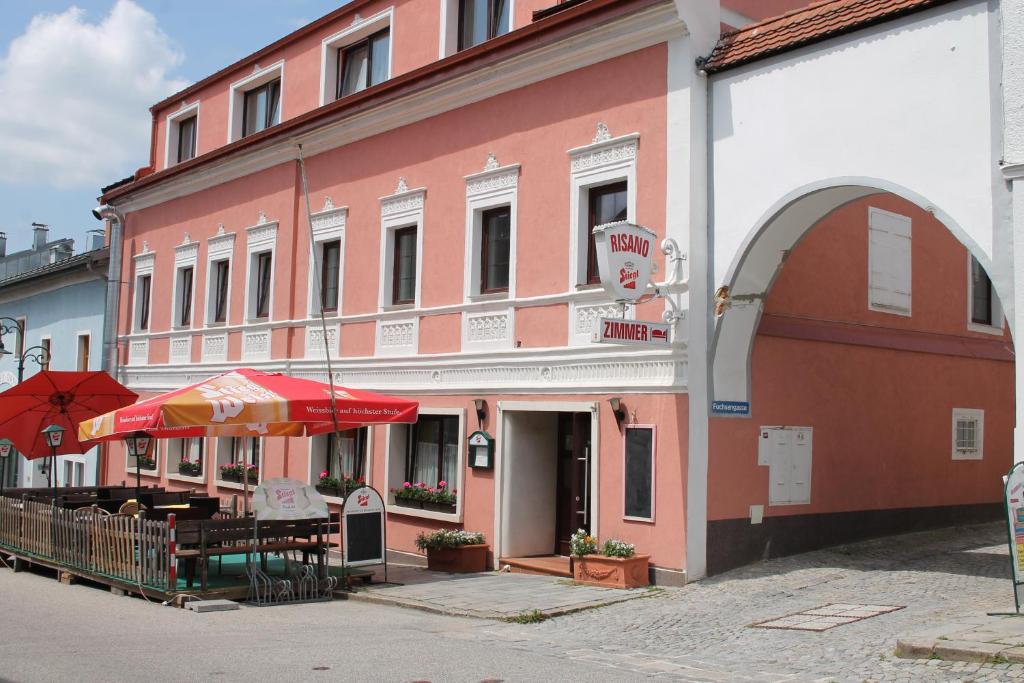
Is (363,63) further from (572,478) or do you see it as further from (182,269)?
(572,478)

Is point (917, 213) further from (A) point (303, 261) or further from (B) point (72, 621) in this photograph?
(B) point (72, 621)

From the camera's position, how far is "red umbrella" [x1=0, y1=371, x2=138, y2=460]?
17.7 meters

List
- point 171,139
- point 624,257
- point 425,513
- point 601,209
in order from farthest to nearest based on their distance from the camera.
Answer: point 171,139, point 425,513, point 601,209, point 624,257

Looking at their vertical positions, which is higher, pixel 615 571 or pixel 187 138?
pixel 187 138

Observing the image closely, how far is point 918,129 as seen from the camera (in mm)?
11242

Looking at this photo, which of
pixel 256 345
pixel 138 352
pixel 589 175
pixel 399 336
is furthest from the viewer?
pixel 138 352

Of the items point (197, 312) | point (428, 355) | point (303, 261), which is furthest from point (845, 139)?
point (197, 312)

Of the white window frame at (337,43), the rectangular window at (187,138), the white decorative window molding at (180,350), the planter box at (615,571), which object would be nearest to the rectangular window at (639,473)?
the planter box at (615,571)

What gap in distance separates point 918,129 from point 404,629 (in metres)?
7.32

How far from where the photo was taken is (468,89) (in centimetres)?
1667

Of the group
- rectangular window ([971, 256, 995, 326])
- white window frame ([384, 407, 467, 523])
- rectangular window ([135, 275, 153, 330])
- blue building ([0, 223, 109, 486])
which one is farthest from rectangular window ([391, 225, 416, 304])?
blue building ([0, 223, 109, 486])

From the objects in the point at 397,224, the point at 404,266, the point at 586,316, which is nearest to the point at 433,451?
the point at 404,266

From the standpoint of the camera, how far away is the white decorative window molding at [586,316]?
14.1m

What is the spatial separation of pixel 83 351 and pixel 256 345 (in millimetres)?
10731
